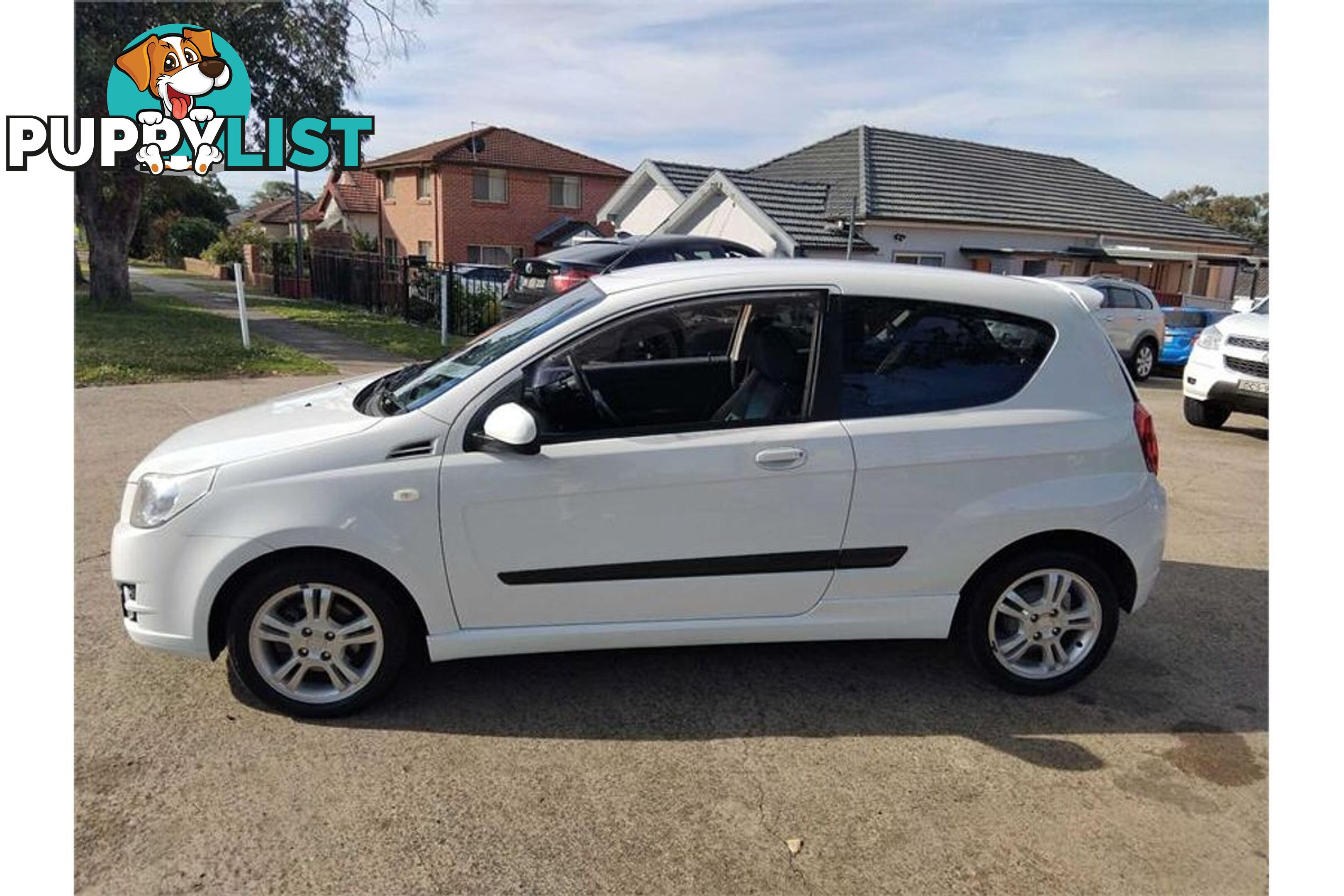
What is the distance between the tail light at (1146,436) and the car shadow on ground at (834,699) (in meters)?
1.01

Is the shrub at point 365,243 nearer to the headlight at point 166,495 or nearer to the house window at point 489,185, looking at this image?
the house window at point 489,185

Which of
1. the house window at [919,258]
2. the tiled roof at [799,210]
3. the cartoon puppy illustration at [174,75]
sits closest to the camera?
the cartoon puppy illustration at [174,75]

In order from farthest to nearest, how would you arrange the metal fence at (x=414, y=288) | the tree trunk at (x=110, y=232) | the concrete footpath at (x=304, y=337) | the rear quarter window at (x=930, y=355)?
1. the tree trunk at (x=110, y=232)
2. the metal fence at (x=414, y=288)
3. the concrete footpath at (x=304, y=337)
4. the rear quarter window at (x=930, y=355)

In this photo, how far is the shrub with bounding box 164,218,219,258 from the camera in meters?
45.2

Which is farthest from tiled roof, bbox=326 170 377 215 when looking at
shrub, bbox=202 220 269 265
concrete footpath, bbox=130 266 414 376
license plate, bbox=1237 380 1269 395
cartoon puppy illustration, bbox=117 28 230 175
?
license plate, bbox=1237 380 1269 395

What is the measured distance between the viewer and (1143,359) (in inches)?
617

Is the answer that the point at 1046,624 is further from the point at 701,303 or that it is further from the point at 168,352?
the point at 168,352

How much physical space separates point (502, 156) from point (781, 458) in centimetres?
3246

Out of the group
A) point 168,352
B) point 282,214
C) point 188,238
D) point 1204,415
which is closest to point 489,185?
point 168,352

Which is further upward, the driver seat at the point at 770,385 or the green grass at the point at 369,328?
the green grass at the point at 369,328

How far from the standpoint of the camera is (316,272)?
25.5m

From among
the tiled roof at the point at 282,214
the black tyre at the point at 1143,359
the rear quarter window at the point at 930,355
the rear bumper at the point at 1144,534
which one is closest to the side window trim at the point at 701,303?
the rear quarter window at the point at 930,355

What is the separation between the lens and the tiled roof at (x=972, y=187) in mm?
22141
